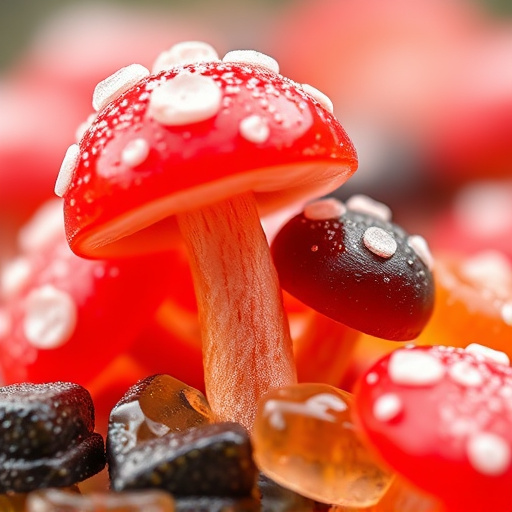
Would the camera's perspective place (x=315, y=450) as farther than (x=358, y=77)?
No

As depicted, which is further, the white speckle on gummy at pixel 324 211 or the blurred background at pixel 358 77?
the blurred background at pixel 358 77

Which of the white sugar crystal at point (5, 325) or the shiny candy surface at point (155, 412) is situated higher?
the shiny candy surface at point (155, 412)

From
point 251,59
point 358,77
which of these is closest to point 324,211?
point 251,59

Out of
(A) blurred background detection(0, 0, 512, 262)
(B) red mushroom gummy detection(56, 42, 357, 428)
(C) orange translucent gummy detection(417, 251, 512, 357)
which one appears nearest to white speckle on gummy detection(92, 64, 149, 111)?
(B) red mushroom gummy detection(56, 42, 357, 428)

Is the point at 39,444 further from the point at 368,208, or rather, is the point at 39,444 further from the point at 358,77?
the point at 358,77

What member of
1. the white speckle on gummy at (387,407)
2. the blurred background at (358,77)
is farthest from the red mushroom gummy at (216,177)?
the blurred background at (358,77)

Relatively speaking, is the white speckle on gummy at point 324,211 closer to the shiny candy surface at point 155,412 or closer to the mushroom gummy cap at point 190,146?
the mushroom gummy cap at point 190,146

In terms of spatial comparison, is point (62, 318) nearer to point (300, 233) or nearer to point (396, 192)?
point (300, 233)
